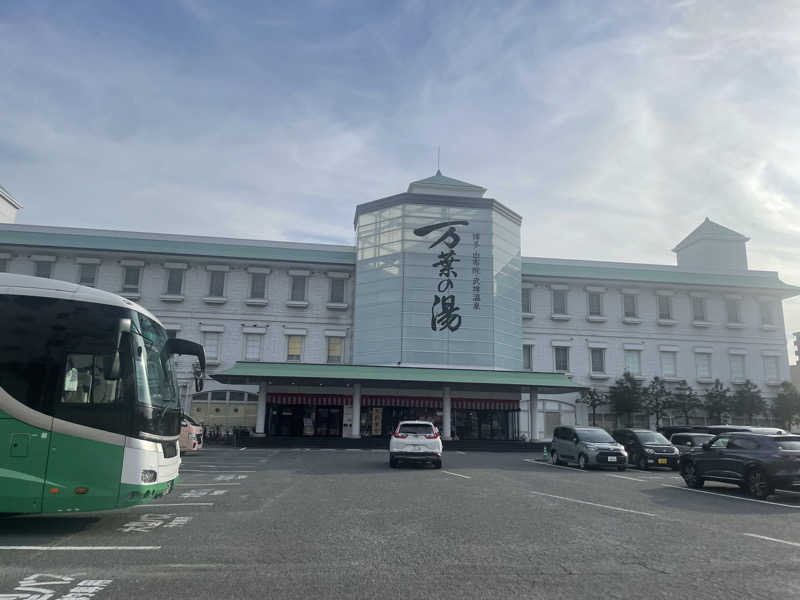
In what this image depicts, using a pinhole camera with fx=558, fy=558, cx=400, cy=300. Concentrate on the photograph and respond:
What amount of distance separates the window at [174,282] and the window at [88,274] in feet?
15.1

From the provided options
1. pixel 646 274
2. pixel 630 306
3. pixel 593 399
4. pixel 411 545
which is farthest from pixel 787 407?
pixel 411 545

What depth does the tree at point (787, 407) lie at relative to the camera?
3831 centimetres

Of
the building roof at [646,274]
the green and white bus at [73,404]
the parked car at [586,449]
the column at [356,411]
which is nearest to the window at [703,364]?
the building roof at [646,274]

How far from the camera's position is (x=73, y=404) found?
842cm

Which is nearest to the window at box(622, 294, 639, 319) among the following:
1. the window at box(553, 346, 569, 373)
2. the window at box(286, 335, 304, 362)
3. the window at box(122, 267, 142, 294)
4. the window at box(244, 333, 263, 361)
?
the window at box(553, 346, 569, 373)

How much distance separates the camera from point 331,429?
117ft

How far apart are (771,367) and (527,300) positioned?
19260 millimetres

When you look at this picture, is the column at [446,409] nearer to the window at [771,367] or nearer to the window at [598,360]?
the window at [598,360]

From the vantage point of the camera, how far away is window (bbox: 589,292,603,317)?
40.8 metres

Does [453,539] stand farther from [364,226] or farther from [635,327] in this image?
[635,327]

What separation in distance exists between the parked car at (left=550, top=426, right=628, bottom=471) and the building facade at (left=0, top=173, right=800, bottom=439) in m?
11.2

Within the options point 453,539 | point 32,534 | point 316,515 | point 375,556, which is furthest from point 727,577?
point 32,534

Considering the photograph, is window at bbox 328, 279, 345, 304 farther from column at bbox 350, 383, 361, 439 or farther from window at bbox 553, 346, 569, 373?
window at bbox 553, 346, 569, 373

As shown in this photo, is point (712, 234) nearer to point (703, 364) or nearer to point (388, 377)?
point (703, 364)
